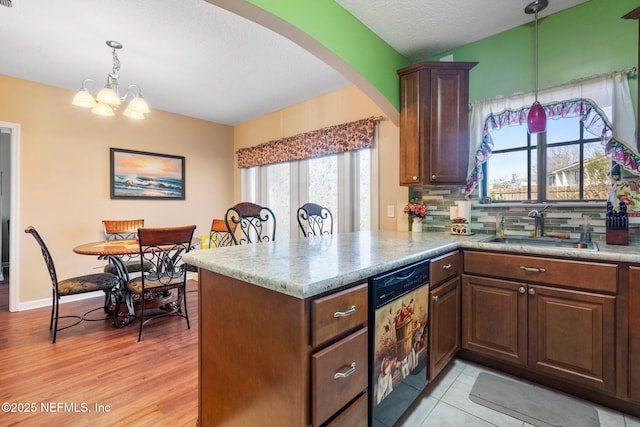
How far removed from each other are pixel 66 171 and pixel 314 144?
306 cm

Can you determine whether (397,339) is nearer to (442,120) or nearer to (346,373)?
(346,373)

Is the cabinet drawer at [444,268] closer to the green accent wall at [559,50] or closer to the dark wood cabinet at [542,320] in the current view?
the dark wood cabinet at [542,320]

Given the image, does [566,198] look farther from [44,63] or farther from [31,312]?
[31,312]

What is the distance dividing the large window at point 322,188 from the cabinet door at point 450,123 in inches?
32.9

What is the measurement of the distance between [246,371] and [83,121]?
416 centimetres

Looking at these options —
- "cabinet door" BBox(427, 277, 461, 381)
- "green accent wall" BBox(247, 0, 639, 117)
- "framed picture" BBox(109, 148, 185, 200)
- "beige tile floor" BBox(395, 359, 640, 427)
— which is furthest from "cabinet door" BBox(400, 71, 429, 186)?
"framed picture" BBox(109, 148, 185, 200)


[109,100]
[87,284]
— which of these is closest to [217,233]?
[87,284]

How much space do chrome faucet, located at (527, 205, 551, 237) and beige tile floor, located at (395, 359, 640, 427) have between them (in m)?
1.05

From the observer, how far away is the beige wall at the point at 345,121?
3.01 m

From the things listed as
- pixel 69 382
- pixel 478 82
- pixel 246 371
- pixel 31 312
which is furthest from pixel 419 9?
pixel 31 312

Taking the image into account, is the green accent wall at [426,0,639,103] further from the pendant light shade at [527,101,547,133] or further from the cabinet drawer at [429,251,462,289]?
the cabinet drawer at [429,251,462,289]

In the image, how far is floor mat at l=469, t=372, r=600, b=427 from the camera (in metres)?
1.55

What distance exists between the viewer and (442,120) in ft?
8.09

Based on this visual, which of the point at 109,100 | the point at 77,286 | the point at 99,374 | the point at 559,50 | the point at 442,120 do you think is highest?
the point at 559,50
